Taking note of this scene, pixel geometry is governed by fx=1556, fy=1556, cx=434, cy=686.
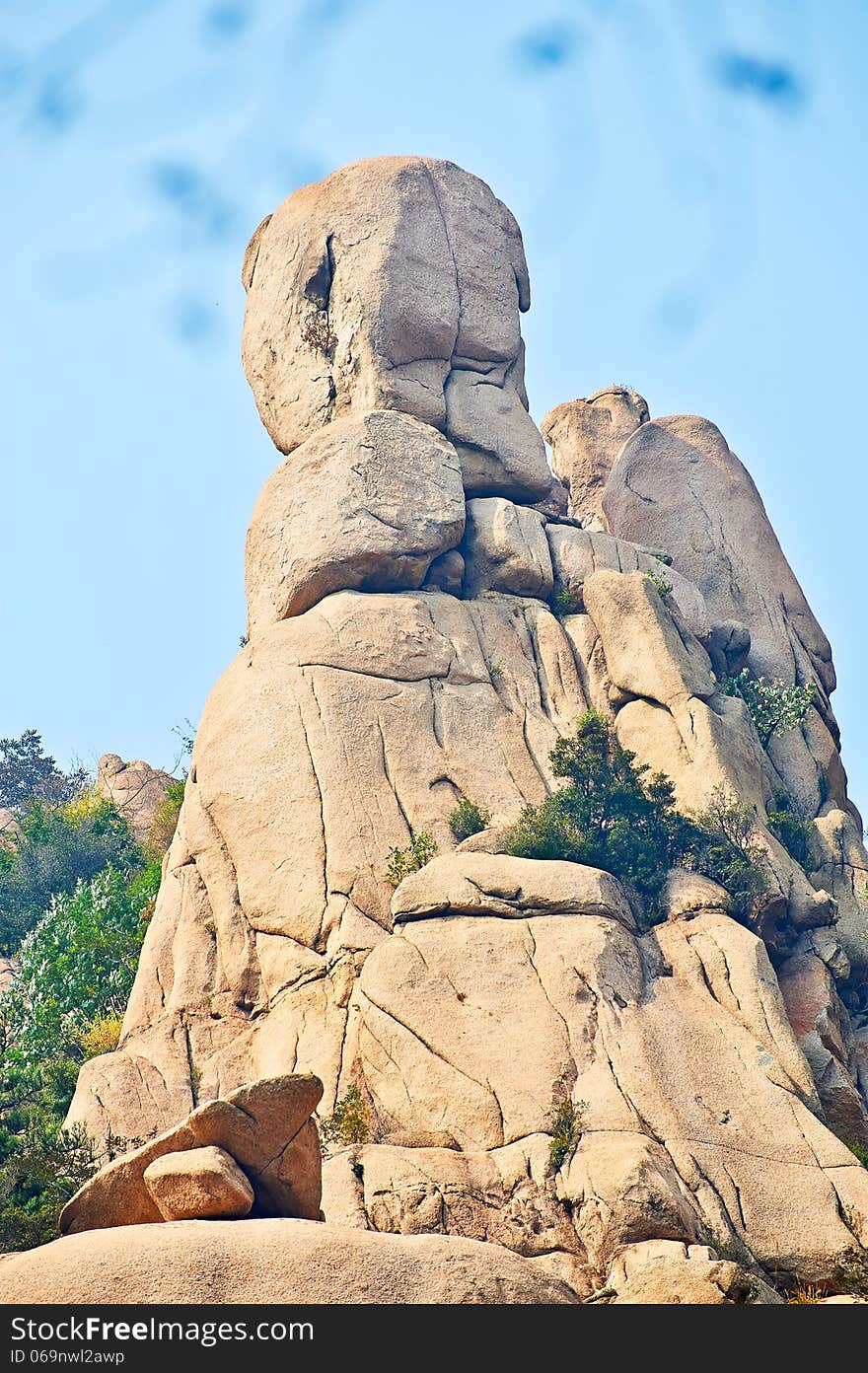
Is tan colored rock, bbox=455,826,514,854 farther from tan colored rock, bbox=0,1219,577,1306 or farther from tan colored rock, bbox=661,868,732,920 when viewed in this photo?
tan colored rock, bbox=0,1219,577,1306

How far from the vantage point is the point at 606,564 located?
47.2 meters

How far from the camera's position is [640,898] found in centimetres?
3628

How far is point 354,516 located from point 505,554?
4.76 m

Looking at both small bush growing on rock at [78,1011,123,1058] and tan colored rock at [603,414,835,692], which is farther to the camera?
tan colored rock at [603,414,835,692]

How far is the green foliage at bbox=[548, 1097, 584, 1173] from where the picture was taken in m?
28.9

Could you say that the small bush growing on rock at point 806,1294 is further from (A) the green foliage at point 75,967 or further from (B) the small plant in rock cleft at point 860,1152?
(A) the green foliage at point 75,967

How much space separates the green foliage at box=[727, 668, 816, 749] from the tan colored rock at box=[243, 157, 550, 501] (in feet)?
29.9

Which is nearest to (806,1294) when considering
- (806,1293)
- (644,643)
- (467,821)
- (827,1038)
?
(806,1293)

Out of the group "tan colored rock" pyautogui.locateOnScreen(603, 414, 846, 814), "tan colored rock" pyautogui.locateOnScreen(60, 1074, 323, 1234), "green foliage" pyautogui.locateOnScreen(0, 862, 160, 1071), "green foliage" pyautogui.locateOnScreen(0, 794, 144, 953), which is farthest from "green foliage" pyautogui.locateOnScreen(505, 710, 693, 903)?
"green foliage" pyautogui.locateOnScreen(0, 794, 144, 953)

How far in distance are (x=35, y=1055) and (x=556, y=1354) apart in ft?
85.2

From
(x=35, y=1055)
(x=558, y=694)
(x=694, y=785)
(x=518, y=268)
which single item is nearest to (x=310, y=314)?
(x=518, y=268)

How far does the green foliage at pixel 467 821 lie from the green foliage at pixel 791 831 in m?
7.73

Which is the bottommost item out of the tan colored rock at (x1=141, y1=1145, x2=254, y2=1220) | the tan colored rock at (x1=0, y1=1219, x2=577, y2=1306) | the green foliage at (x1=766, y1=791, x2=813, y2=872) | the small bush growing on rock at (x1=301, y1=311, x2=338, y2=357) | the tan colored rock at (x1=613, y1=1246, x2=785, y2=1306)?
the tan colored rock at (x1=613, y1=1246, x2=785, y2=1306)

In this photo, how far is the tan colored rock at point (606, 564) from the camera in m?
46.4
